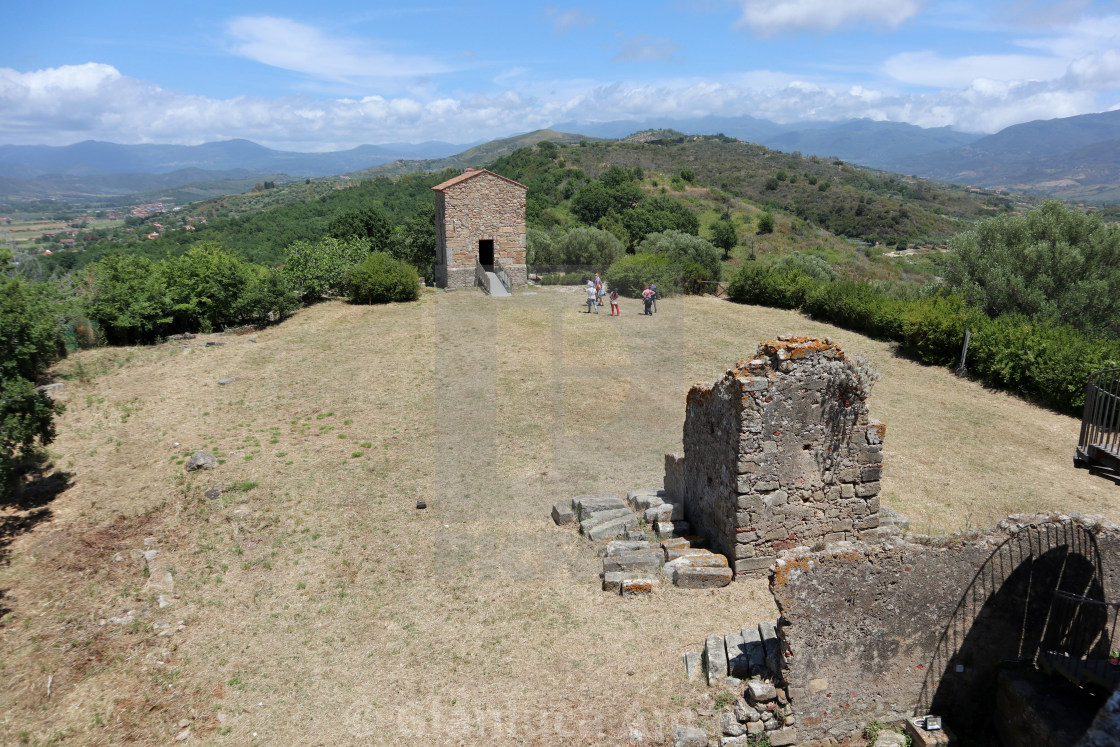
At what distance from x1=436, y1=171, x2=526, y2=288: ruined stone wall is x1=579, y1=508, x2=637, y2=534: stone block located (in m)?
20.7

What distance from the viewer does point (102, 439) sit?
13.7m

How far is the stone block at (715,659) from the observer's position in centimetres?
674

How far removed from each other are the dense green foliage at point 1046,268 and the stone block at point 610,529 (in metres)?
17.9

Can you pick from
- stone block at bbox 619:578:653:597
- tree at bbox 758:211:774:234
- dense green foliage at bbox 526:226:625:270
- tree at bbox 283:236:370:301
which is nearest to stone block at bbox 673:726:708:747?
stone block at bbox 619:578:653:597

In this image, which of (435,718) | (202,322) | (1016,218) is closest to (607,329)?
(202,322)

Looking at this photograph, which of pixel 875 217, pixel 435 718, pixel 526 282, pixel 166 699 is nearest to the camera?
pixel 435 718

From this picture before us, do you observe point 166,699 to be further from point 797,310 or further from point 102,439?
point 797,310

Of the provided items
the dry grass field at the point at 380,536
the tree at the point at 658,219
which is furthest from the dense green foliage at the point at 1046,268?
the tree at the point at 658,219

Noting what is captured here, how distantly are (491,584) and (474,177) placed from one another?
22638mm

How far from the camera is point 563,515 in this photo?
10555 mm

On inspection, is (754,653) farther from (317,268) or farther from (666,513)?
(317,268)

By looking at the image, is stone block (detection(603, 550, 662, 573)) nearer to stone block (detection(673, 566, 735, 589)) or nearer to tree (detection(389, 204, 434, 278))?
stone block (detection(673, 566, 735, 589))

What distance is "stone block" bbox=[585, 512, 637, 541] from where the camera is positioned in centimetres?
999

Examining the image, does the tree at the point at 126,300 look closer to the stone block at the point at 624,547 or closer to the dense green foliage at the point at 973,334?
the stone block at the point at 624,547
